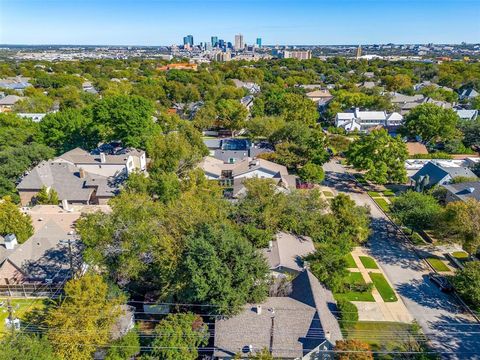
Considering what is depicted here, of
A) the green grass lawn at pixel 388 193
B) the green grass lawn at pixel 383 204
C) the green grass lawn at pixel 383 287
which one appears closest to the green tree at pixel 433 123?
the green grass lawn at pixel 388 193

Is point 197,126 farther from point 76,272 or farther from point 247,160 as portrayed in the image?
point 76,272

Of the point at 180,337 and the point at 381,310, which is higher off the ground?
the point at 180,337

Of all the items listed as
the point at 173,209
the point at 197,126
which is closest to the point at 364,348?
the point at 173,209

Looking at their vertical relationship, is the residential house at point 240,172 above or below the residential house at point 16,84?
below

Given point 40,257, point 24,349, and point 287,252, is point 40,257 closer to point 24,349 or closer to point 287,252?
point 24,349

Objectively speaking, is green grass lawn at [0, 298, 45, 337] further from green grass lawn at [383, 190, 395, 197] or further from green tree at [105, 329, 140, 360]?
green grass lawn at [383, 190, 395, 197]

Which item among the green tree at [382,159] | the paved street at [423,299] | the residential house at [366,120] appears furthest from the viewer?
the residential house at [366,120]

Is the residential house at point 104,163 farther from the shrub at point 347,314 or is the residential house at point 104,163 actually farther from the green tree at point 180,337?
the shrub at point 347,314

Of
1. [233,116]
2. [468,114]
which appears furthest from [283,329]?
[468,114]
